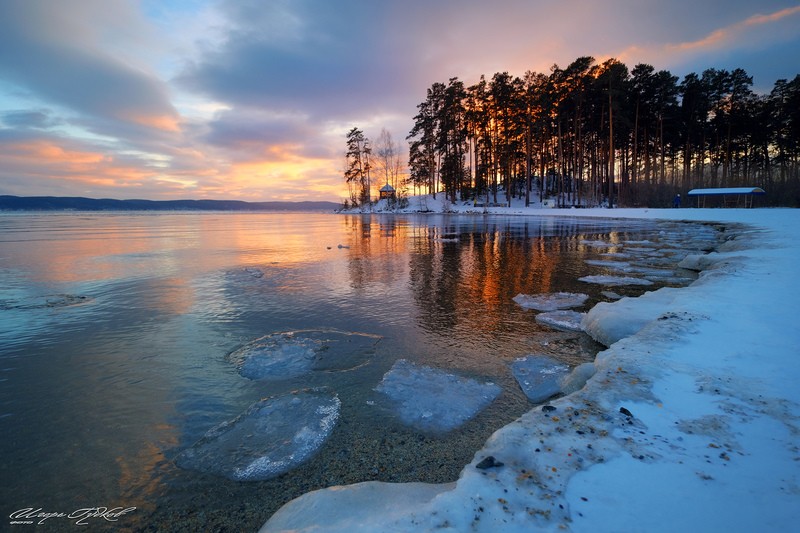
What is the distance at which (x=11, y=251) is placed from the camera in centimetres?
1647

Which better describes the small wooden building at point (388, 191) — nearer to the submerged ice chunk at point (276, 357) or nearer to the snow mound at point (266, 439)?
the submerged ice chunk at point (276, 357)

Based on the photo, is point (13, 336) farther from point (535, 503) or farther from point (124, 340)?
point (535, 503)

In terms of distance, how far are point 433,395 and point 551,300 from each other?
15.8ft

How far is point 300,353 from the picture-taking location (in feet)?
17.9

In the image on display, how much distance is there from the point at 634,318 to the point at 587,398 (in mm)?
3059

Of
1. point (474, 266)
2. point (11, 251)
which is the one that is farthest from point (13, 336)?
point (11, 251)

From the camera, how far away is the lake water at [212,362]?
2945 millimetres

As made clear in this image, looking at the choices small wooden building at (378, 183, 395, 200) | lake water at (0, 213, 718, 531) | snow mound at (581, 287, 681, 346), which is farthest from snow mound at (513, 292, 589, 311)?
small wooden building at (378, 183, 395, 200)

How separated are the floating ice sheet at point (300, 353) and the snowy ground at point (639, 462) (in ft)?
8.62

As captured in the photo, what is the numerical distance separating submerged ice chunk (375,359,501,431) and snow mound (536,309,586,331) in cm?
261

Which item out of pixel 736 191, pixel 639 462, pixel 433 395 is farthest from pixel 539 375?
pixel 736 191

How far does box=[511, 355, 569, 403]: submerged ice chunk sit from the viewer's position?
13.7 feet

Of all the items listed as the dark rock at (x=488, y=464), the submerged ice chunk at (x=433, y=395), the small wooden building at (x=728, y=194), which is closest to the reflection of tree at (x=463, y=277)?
the submerged ice chunk at (x=433, y=395)

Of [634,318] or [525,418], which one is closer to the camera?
[525,418]
